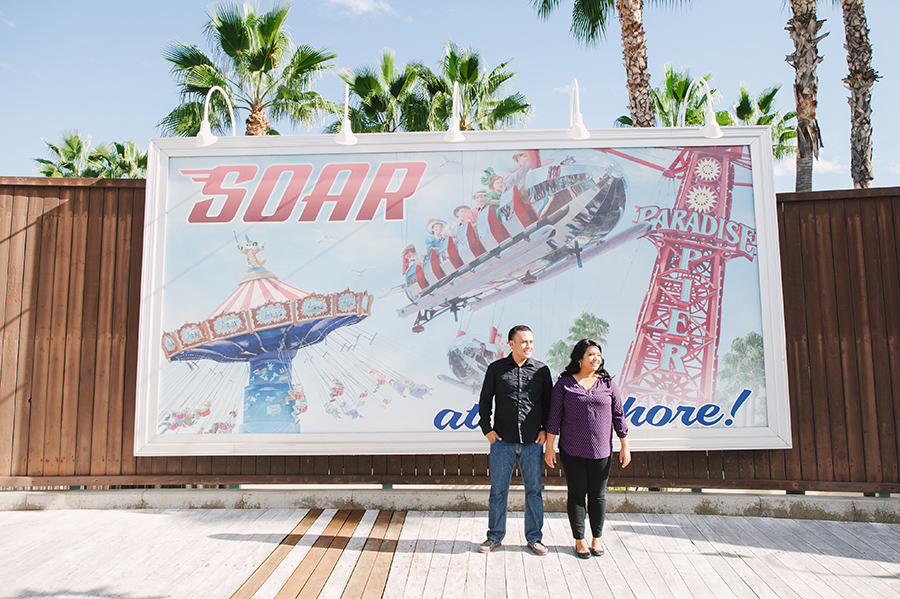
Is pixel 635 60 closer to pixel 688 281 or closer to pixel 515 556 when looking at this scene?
pixel 688 281

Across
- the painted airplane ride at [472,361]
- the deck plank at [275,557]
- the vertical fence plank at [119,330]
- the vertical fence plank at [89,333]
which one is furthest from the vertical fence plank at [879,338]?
the vertical fence plank at [89,333]

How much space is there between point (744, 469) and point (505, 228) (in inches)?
114

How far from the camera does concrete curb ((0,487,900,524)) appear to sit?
415 cm

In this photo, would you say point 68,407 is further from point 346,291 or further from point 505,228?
point 505,228

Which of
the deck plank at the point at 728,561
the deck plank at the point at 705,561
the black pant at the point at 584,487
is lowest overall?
the deck plank at the point at 728,561

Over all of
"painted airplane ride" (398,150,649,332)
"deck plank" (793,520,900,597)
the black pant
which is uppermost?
"painted airplane ride" (398,150,649,332)

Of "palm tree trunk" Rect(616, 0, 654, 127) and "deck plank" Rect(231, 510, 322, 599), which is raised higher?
"palm tree trunk" Rect(616, 0, 654, 127)

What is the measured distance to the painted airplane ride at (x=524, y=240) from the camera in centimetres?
418

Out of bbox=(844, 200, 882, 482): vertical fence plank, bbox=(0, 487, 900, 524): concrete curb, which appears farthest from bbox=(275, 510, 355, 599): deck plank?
bbox=(844, 200, 882, 482): vertical fence plank

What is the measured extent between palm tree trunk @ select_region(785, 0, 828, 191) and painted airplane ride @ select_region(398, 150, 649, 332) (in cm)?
409

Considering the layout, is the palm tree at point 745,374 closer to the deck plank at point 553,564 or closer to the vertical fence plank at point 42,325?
the deck plank at point 553,564

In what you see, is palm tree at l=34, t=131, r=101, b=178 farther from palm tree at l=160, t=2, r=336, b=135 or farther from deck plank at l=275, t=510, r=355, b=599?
deck plank at l=275, t=510, r=355, b=599

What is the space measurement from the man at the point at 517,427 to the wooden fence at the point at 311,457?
784 millimetres

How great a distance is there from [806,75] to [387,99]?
8.22 m
